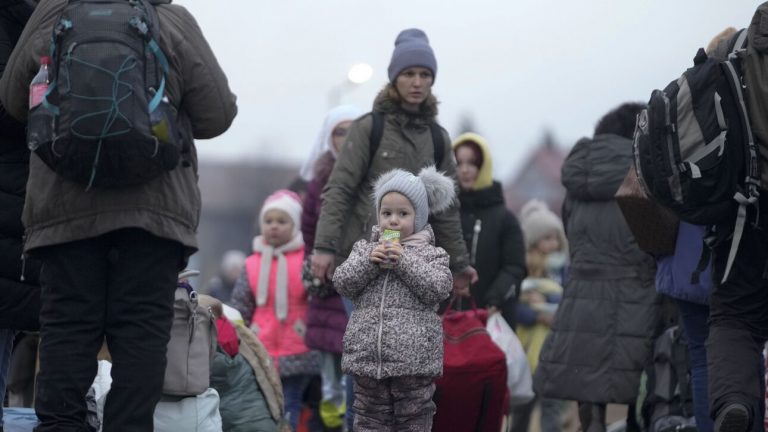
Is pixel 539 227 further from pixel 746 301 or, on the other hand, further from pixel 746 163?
pixel 746 163

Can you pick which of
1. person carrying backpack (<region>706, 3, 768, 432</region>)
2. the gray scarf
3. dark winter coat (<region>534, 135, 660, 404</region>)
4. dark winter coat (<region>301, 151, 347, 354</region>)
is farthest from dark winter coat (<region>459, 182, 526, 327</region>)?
person carrying backpack (<region>706, 3, 768, 432</region>)

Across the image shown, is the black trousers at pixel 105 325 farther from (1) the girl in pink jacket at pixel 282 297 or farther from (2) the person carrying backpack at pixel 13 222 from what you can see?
(1) the girl in pink jacket at pixel 282 297

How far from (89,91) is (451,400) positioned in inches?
113

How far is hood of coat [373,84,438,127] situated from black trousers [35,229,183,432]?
2.46 meters

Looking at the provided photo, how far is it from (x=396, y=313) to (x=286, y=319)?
3.40 m

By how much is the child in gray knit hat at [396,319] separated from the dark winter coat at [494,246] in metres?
2.72

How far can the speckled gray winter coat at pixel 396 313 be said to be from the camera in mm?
6348

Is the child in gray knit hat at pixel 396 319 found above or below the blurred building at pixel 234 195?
above

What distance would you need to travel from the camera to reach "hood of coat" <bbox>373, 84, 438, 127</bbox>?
7566 mm

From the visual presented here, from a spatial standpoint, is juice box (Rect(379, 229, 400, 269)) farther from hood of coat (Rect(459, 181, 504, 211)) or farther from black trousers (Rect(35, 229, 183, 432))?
hood of coat (Rect(459, 181, 504, 211))

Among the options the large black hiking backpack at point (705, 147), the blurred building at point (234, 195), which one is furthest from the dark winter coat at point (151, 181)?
the blurred building at point (234, 195)

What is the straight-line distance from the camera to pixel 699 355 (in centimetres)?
695

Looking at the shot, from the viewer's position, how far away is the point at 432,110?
766 centimetres

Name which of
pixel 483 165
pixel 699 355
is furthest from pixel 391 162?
pixel 483 165
